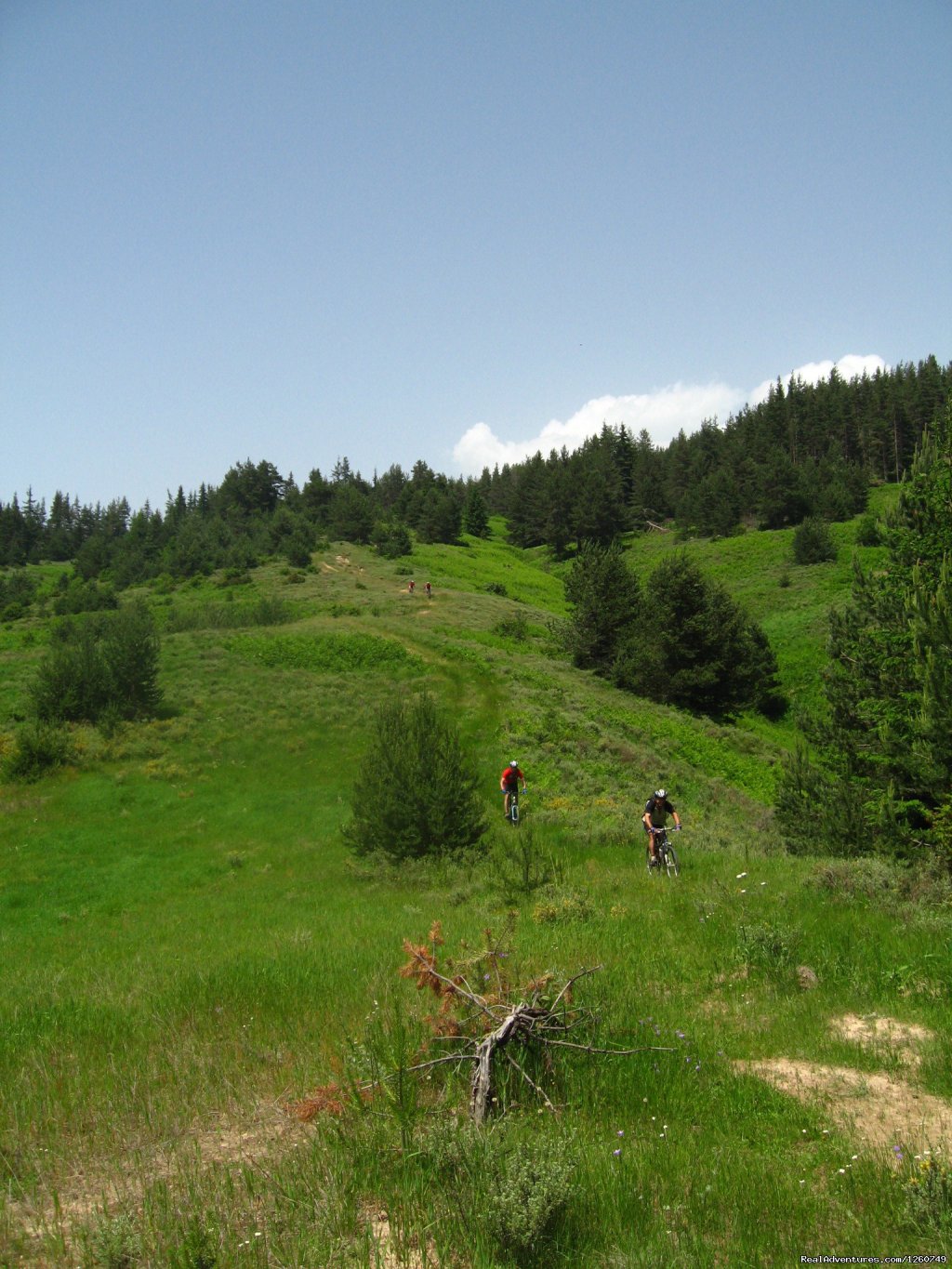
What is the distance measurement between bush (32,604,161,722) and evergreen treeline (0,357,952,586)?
44.8m

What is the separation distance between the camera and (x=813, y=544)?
243 feet

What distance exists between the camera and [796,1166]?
455cm

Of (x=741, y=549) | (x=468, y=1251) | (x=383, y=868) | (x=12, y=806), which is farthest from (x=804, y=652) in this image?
(x=468, y=1251)

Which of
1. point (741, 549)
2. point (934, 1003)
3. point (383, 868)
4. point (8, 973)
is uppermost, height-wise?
point (741, 549)

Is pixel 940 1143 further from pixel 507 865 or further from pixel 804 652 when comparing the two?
pixel 804 652

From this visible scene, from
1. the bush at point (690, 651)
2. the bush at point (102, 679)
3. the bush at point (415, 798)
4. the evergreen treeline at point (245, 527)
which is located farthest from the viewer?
the evergreen treeline at point (245, 527)

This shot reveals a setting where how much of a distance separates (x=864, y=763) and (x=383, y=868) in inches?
470

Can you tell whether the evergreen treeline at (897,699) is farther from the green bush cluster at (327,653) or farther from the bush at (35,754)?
the bush at (35,754)

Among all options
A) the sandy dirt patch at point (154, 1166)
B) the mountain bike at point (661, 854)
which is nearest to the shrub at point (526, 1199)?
the sandy dirt patch at point (154, 1166)

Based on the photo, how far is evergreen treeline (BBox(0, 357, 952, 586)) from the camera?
90969 millimetres

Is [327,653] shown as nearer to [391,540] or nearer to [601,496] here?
[391,540]

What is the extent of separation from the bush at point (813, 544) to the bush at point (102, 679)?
61.0 meters

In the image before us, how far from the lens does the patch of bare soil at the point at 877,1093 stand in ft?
16.3

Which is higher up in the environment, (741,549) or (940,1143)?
(741,549)
